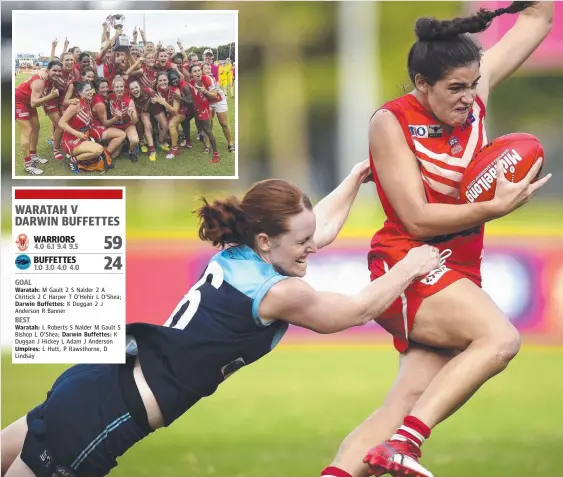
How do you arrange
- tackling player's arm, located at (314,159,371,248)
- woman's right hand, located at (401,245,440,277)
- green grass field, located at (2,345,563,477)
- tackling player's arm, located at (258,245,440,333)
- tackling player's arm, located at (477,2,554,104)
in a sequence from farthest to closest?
1. green grass field, located at (2,345,563,477)
2. tackling player's arm, located at (314,159,371,248)
3. tackling player's arm, located at (477,2,554,104)
4. woman's right hand, located at (401,245,440,277)
5. tackling player's arm, located at (258,245,440,333)

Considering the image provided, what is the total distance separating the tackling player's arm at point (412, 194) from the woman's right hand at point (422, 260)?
52 millimetres

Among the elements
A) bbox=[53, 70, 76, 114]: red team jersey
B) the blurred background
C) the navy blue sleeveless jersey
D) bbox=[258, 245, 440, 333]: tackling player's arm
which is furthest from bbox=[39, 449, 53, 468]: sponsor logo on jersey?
bbox=[53, 70, 76, 114]: red team jersey

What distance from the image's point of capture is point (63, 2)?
13.9 feet

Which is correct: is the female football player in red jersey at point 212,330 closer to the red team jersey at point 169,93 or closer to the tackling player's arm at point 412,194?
the tackling player's arm at point 412,194

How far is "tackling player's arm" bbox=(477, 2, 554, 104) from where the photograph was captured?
4.13 metres

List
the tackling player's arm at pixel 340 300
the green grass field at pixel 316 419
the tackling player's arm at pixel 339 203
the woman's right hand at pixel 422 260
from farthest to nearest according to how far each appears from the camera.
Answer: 1. the green grass field at pixel 316 419
2. the tackling player's arm at pixel 339 203
3. the woman's right hand at pixel 422 260
4. the tackling player's arm at pixel 340 300

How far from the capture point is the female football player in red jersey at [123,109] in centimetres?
425

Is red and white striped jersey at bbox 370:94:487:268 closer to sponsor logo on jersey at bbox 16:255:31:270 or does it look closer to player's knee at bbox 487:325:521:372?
player's knee at bbox 487:325:521:372

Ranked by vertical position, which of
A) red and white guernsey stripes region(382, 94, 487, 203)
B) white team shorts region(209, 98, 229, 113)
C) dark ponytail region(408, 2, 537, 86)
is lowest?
red and white guernsey stripes region(382, 94, 487, 203)

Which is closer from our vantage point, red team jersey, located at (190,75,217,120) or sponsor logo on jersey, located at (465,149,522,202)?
sponsor logo on jersey, located at (465,149,522,202)

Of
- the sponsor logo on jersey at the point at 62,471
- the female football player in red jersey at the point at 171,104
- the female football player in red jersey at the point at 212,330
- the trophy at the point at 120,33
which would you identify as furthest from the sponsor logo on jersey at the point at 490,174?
the sponsor logo on jersey at the point at 62,471

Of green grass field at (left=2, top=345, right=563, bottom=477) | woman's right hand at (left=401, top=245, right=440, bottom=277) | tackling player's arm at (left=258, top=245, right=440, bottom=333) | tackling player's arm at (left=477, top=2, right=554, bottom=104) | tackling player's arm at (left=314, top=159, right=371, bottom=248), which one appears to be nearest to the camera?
tackling player's arm at (left=258, top=245, right=440, bottom=333)

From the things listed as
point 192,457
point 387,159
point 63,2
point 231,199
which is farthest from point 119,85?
point 192,457

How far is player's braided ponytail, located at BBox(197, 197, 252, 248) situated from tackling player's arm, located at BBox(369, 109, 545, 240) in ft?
1.70
